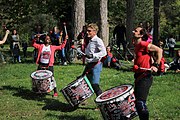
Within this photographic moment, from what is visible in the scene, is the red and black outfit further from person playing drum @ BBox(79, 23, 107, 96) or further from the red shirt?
person playing drum @ BBox(79, 23, 107, 96)

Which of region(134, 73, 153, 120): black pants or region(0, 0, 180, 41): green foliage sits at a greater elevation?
region(0, 0, 180, 41): green foliage

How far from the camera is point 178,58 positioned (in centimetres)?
1519

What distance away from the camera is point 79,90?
8.16 metres

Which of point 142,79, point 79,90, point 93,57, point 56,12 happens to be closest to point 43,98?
point 79,90

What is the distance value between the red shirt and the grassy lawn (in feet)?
4.92

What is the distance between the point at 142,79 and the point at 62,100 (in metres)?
3.56

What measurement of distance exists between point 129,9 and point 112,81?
13.2 metres

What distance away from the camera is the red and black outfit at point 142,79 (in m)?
6.69

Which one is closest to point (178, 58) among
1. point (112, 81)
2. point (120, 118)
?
point (112, 81)

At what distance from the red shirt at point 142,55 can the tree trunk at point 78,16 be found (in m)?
10.7

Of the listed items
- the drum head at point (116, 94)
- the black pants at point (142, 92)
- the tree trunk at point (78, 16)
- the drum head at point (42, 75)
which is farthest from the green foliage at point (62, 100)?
the tree trunk at point (78, 16)

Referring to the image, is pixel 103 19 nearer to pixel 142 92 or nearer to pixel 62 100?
pixel 62 100

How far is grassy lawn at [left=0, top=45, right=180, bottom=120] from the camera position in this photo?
8188mm

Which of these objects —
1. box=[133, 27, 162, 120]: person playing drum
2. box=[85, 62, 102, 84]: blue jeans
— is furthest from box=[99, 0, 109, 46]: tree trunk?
box=[133, 27, 162, 120]: person playing drum
